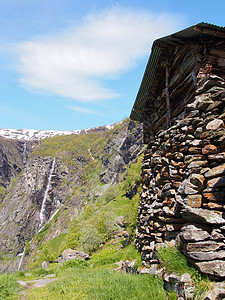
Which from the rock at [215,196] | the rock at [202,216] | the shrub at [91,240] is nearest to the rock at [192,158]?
the rock at [215,196]

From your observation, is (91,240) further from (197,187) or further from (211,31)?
(211,31)

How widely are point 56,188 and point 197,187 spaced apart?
13850 cm

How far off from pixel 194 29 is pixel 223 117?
4.37 meters

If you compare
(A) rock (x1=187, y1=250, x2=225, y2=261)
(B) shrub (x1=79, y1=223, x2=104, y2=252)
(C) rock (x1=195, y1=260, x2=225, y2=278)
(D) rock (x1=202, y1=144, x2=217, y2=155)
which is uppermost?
(D) rock (x1=202, y1=144, x2=217, y2=155)

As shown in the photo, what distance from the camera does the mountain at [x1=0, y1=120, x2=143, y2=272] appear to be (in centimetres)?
10369

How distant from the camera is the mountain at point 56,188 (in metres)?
104

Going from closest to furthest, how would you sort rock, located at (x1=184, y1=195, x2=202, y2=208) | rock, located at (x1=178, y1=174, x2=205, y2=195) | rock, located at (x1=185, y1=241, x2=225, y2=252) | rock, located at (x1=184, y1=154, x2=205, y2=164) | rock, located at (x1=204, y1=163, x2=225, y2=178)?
rock, located at (x1=185, y1=241, x2=225, y2=252) → rock, located at (x1=204, y1=163, x2=225, y2=178) → rock, located at (x1=184, y1=195, x2=202, y2=208) → rock, located at (x1=178, y1=174, x2=205, y2=195) → rock, located at (x1=184, y1=154, x2=205, y2=164)

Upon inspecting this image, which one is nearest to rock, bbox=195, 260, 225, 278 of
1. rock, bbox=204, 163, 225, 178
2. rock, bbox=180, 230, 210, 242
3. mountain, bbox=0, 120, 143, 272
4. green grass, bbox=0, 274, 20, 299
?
rock, bbox=180, 230, 210, 242

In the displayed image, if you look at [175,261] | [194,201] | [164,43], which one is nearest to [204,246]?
[175,261]

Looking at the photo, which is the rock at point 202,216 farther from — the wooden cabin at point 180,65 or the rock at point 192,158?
the wooden cabin at point 180,65

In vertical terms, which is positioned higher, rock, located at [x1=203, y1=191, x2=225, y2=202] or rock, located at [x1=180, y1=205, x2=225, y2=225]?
rock, located at [x1=203, y1=191, x2=225, y2=202]

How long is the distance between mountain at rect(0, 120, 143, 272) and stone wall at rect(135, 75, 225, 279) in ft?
278

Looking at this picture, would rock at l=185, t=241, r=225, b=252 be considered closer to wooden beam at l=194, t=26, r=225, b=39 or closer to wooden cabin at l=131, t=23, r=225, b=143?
wooden cabin at l=131, t=23, r=225, b=143

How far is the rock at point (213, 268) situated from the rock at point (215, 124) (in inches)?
138
